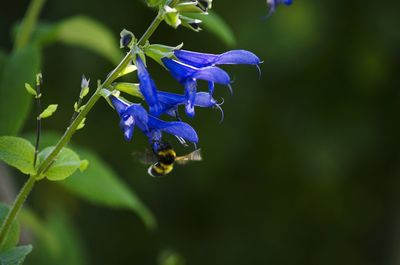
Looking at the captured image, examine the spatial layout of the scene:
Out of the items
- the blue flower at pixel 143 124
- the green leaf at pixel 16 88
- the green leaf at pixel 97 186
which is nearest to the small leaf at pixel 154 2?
the blue flower at pixel 143 124

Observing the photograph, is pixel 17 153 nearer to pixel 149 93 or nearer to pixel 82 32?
pixel 149 93

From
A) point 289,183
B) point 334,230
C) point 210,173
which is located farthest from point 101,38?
point 334,230

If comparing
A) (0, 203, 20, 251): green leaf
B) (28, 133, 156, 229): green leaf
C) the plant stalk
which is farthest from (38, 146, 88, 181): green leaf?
(28, 133, 156, 229): green leaf

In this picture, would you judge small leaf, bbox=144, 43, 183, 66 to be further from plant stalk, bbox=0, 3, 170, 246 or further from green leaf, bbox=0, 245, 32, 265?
green leaf, bbox=0, 245, 32, 265

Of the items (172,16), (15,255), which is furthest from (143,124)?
(15,255)

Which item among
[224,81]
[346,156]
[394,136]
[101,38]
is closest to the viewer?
[224,81]

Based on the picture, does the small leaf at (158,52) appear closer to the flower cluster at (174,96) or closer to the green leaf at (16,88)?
the flower cluster at (174,96)

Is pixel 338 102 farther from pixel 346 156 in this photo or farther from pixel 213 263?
pixel 213 263

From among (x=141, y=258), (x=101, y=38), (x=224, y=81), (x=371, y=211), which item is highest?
(x=224, y=81)
